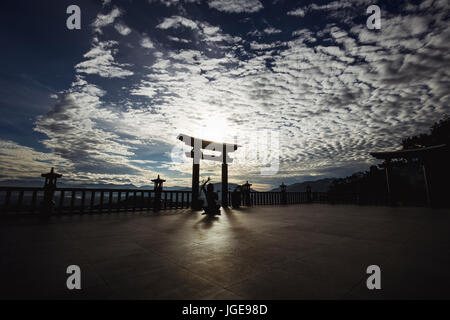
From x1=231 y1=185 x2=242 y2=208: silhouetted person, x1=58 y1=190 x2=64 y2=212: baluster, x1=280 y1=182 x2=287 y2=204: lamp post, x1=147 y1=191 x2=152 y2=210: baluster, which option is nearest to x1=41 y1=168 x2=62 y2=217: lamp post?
x1=58 y1=190 x2=64 y2=212: baluster

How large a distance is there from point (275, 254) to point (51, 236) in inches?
176

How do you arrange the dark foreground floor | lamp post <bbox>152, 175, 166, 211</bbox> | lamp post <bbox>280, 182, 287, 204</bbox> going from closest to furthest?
1. the dark foreground floor
2. lamp post <bbox>152, 175, 166, 211</bbox>
3. lamp post <bbox>280, 182, 287, 204</bbox>

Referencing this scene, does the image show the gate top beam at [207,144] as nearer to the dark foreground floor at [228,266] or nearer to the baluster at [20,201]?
the baluster at [20,201]

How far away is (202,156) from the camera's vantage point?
11.6 m

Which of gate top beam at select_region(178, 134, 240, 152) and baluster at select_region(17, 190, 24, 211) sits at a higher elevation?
gate top beam at select_region(178, 134, 240, 152)

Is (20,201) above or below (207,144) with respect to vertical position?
below

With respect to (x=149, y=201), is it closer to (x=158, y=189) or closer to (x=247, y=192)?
(x=158, y=189)

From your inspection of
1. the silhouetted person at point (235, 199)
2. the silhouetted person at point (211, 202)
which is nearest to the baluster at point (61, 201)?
the silhouetted person at point (211, 202)

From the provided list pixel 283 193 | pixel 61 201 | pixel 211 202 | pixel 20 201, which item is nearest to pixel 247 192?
pixel 283 193

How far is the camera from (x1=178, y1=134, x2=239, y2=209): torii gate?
1102 cm

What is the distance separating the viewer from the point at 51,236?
3.79 m

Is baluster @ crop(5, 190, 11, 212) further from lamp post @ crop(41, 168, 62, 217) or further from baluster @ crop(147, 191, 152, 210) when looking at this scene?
baluster @ crop(147, 191, 152, 210)
